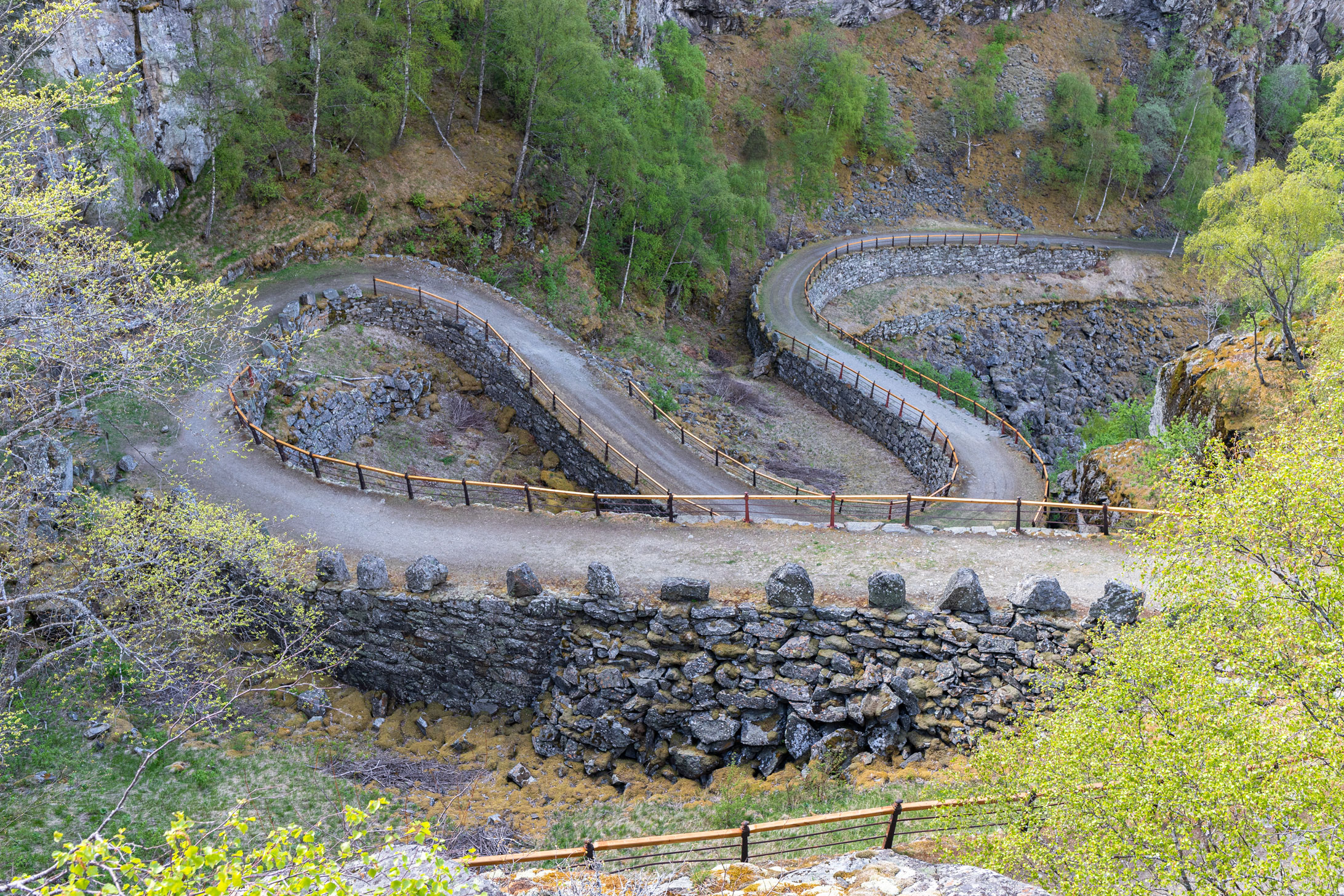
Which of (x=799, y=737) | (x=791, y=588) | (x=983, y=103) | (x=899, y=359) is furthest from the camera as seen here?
(x=983, y=103)

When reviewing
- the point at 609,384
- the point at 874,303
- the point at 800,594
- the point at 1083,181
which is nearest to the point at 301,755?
the point at 800,594

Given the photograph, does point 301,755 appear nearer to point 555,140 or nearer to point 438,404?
point 438,404

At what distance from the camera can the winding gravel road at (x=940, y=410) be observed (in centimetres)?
2580

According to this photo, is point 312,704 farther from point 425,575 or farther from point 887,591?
point 887,591

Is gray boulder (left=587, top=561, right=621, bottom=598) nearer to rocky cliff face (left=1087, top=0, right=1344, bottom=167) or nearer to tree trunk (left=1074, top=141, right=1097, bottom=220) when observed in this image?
tree trunk (left=1074, top=141, right=1097, bottom=220)

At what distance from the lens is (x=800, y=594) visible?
45.3 ft

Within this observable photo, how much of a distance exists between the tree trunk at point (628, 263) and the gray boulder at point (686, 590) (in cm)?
2482

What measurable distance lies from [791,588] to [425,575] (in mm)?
7176

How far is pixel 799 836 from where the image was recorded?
933 centimetres

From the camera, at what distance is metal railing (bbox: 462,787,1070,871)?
8.68 meters

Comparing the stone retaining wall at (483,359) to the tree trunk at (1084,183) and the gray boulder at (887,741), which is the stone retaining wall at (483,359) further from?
the tree trunk at (1084,183)

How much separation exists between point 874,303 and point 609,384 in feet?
80.7

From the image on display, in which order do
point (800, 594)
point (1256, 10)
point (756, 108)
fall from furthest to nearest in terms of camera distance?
point (1256, 10) → point (756, 108) → point (800, 594)

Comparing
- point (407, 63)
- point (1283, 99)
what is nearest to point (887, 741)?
point (407, 63)
